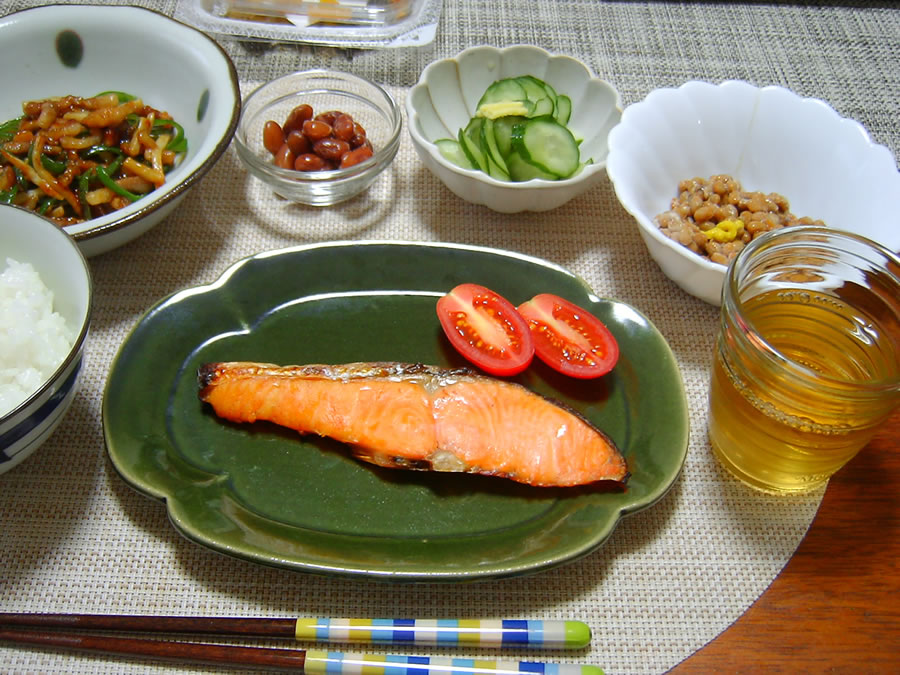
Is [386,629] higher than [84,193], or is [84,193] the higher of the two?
[84,193]

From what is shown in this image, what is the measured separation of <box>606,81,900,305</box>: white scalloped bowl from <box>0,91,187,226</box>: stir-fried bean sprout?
4.56 ft

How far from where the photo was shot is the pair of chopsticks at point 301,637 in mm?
1343

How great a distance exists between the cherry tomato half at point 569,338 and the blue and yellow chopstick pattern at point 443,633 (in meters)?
0.61

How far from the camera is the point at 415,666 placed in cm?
133

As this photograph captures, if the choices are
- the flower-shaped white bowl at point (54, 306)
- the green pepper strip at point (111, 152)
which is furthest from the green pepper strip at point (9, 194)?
the flower-shaped white bowl at point (54, 306)

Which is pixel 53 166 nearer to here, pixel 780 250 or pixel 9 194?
pixel 9 194

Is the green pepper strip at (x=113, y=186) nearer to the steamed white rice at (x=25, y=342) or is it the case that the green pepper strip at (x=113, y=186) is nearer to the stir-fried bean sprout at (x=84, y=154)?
the stir-fried bean sprout at (x=84, y=154)

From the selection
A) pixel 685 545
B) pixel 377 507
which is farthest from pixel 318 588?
pixel 685 545

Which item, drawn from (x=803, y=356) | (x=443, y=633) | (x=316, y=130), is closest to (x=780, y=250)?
(x=803, y=356)

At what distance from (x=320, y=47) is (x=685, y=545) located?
7.87 ft

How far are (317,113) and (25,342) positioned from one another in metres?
1.34

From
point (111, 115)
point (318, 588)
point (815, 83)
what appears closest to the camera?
point (318, 588)

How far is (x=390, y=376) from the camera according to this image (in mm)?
1672

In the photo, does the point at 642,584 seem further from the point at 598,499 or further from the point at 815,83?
the point at 815,83
